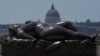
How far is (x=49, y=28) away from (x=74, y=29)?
657 millimetres

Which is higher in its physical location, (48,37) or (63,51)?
(48,37)

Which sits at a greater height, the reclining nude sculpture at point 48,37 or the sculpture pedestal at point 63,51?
the reclining nude sculpture at point 48,37

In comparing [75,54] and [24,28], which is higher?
[24,28]

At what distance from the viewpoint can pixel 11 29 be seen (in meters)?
8.91

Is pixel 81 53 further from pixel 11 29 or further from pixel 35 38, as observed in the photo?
pixel 11 29

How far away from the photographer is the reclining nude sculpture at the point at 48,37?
26.9ft

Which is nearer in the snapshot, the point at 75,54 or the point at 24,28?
the point at 75,54

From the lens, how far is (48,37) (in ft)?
27.6

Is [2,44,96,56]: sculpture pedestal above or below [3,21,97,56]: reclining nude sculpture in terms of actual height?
below

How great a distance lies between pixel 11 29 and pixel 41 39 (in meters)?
0.84

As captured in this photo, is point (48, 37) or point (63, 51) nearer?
point (63, 51)

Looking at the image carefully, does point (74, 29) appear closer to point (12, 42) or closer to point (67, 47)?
point (67, 47)

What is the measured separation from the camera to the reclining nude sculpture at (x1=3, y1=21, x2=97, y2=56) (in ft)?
26.9

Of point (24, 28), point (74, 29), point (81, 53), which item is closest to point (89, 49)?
point (81, 53)
